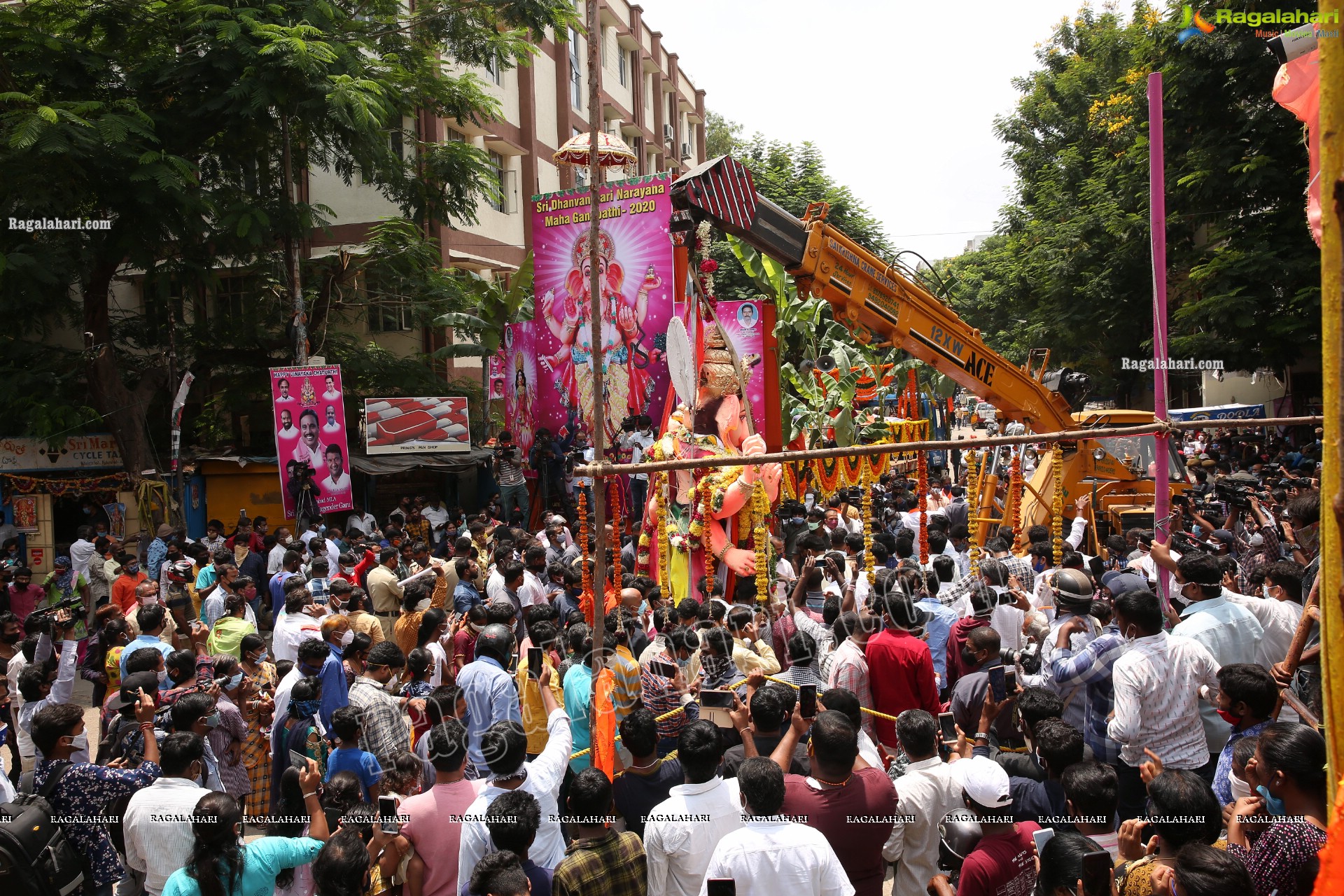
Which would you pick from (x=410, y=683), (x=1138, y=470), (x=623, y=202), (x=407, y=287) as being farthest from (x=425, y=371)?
(x=410, y=683)

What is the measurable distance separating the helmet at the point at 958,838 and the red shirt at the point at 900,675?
1.29 meters

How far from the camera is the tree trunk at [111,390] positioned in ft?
51.3

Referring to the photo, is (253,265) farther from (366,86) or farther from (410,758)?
(410,758)

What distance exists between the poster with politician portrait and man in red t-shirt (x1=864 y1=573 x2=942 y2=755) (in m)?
11.1

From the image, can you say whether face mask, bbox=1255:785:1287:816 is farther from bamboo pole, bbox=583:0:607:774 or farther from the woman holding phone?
the woman holding phone

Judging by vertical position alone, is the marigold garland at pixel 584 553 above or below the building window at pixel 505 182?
below

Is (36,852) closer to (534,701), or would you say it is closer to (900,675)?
(534,701)

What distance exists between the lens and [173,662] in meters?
5.25

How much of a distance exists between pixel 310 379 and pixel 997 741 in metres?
12.4

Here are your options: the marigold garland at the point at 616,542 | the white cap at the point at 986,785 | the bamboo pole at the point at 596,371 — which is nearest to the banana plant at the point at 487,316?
the marigold garland at the point at 616,542

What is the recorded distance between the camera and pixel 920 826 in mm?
3812

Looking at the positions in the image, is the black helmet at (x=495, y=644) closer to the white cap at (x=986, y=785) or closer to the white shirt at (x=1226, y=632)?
the white cap at (x=986, y=785)

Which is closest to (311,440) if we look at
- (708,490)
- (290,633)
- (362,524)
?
(362,524)

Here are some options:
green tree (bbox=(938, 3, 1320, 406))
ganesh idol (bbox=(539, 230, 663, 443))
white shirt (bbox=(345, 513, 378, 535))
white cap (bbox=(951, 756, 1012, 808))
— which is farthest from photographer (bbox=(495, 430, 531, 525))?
white cap (bbox=(951, 756, 1012, 808))
